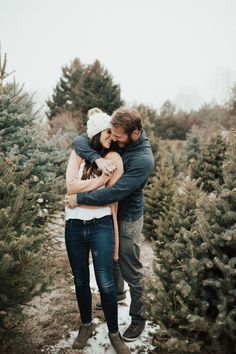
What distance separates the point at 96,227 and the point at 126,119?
1038 millimetres

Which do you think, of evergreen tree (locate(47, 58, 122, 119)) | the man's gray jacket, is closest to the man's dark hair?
the man's gray jacket

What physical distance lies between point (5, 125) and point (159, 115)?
2865cm

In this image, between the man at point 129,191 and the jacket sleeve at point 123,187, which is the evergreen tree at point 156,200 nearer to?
the man at point 129,191

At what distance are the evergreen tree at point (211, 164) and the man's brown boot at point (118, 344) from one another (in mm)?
8395

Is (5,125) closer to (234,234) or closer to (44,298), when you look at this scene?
(44,298)

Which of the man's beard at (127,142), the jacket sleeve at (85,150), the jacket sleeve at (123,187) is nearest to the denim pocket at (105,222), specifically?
the jacket sleeve at (123,187)

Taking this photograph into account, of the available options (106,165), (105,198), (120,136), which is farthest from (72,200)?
(120,136)

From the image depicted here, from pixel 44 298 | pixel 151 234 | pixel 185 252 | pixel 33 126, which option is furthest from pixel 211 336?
pixel 151 234

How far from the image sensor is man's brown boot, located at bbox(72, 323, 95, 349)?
3482mm

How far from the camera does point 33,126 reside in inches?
235

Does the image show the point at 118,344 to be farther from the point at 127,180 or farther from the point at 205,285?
the point at 127,180

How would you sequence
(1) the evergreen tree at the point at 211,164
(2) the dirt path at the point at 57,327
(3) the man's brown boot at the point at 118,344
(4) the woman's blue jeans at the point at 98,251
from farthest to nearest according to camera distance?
(1) the evergreen tree at the point at 211,164 → (2) the dirt path at the point at 57,327 → (3) the man's brown boot at the point at 118,344 → (4) the woman's blue jeans at the point at 98,251

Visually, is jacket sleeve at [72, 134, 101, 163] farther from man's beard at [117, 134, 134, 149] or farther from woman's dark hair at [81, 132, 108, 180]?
man's beard at [117, 134, 134, 149]

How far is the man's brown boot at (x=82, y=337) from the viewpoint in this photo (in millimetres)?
3482
